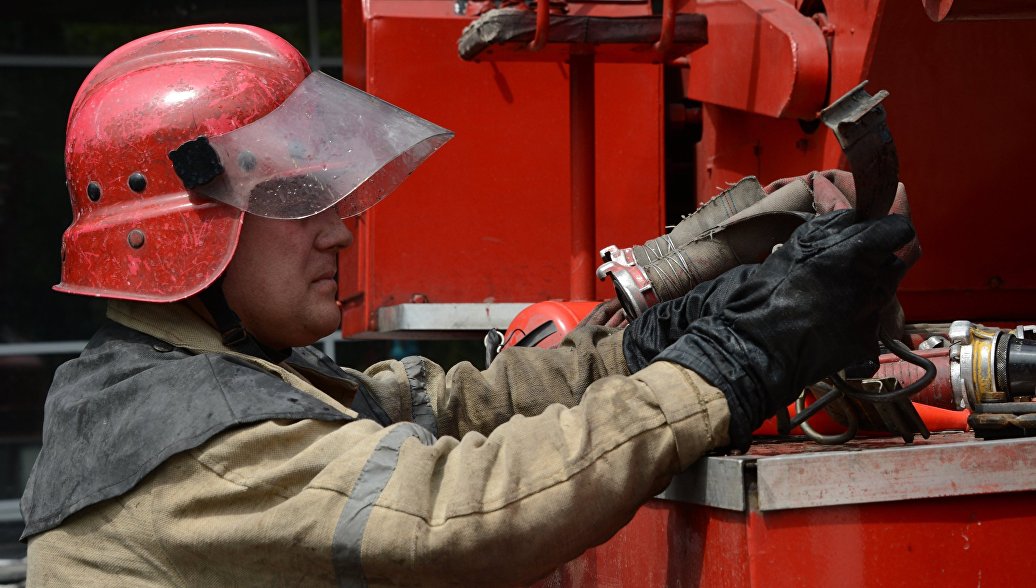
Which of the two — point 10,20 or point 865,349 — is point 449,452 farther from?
point 10,20

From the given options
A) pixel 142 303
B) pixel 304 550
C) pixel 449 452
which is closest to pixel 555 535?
pixel 449 452

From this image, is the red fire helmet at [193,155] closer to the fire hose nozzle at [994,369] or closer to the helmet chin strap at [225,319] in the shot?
the helmet chin strap at [225,319]

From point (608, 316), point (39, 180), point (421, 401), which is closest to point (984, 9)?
point (608, 316)

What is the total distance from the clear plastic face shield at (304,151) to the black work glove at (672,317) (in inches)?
18.1

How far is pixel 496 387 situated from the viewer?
2.15m

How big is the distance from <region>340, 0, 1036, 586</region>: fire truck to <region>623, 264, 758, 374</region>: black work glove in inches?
8.8

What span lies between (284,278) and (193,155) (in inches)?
9.0

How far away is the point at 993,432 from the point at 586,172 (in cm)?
154

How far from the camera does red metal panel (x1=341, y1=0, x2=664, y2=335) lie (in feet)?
11.7

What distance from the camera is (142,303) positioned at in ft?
6.18

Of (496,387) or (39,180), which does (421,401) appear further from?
(39,180)

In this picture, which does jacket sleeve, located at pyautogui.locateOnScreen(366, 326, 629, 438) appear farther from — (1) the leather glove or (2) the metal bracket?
(2) the metal bracket

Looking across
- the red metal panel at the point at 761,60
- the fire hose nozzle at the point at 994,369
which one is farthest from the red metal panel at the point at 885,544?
the red metal panel at the point at 761,60

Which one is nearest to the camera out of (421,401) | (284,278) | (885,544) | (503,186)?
(885,544)
